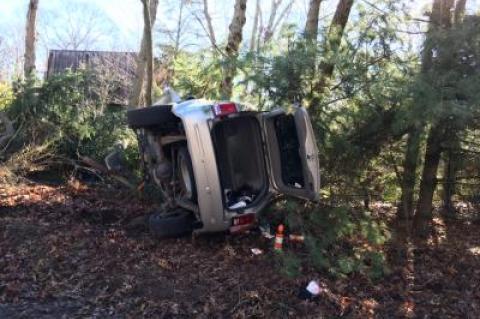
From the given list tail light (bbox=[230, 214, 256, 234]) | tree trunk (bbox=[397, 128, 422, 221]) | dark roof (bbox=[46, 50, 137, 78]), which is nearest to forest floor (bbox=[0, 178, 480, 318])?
tail light (bbox=[230, 214, 256, 234])

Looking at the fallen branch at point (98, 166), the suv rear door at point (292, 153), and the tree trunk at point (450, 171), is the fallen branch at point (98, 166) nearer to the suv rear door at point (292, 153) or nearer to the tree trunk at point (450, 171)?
the suv rear door at point (292, 153)

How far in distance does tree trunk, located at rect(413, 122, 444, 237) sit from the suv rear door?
1559 millimetres

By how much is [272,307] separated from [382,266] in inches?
58.5

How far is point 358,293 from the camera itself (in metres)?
5.43

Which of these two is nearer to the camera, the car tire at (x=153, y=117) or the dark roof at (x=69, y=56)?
the car tire at (x=153, y=117)

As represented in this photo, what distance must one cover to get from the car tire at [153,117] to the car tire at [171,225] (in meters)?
1.17

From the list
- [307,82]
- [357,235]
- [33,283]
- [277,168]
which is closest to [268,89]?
[307,82]

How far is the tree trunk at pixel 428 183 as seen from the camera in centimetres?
657

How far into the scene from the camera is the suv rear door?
595cm

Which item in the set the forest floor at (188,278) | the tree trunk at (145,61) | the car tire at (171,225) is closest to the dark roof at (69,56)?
the tree trunk at (145,61)

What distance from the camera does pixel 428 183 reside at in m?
7.06

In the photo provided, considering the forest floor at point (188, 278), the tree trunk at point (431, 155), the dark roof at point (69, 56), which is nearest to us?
the forest floor at point (188, 278)

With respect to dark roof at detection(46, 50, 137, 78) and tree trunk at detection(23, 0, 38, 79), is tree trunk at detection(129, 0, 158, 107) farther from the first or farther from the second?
dark roof at detection(46, 50, 137, 78)

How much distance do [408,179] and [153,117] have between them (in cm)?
333
